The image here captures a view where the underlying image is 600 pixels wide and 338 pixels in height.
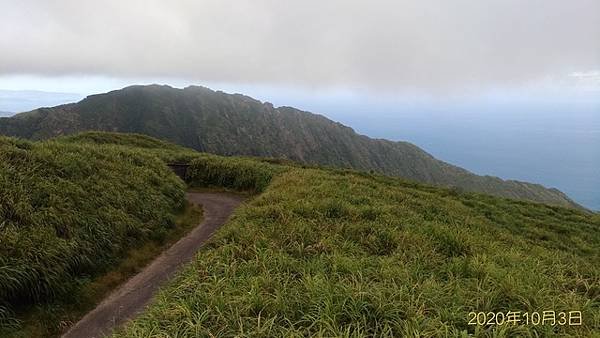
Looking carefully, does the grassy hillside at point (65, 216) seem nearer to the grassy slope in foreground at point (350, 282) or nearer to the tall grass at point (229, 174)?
the grassy slope in foreground at point (350, 282)

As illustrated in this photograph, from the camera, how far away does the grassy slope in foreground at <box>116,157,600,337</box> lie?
6016 millimetres

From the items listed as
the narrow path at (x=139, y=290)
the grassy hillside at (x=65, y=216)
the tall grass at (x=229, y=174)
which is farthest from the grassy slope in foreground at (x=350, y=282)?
the tall grass at (x=229, y=174)

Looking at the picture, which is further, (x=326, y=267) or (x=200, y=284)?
(x=326, y=267)

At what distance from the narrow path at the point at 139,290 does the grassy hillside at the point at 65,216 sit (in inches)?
41.8

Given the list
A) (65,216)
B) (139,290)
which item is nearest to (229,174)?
(65,216)

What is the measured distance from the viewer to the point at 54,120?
195m

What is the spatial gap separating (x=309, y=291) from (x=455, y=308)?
2.64 m

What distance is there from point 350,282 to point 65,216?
10.4m

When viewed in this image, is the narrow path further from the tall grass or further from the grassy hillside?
the tall grass

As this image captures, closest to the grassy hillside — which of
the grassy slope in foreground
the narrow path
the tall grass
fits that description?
the narrow path

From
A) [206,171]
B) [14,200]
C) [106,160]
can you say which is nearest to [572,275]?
[14,200]

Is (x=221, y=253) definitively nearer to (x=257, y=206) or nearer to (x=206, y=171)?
(x=257, y=206)

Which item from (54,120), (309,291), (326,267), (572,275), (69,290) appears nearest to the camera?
(309,291)

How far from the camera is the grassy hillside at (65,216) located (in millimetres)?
9930
